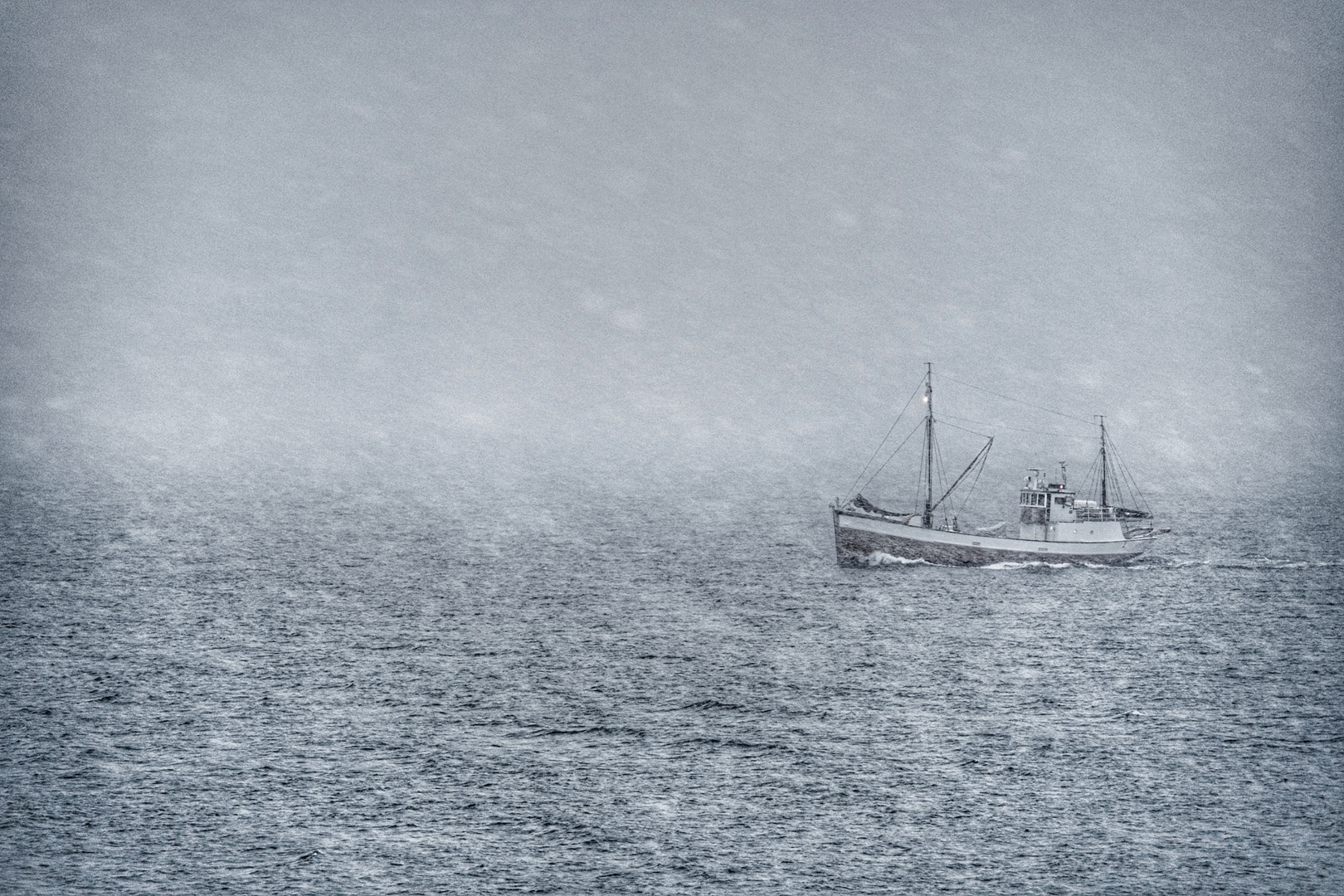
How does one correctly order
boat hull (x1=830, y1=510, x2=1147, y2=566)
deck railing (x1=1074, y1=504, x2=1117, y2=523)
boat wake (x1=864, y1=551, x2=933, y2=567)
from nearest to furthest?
1. boat hull (x1=830, y1=510, x2=1147, y2=566)
2. boat wake (x1=864, y1=551, x2=933, y2=567)
3. deck railing (x1=1074, y1=504, x2=1117, y2=523)

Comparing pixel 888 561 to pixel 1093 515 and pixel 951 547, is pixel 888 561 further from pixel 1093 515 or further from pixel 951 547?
pixel 1093 515

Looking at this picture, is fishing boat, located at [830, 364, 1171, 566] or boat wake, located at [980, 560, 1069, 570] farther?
boat wake, located at [980, 560, 1069, 570]

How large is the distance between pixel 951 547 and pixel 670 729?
53356mm

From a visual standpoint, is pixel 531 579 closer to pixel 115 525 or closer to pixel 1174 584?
pixel 1174 584

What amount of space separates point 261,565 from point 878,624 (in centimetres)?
5965

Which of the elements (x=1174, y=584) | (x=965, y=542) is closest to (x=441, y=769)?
(x=965, y=542)

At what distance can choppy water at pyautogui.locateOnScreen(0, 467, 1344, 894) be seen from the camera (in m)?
42.4

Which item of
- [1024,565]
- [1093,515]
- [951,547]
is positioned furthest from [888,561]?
[1093,515]

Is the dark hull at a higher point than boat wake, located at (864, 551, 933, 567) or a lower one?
higher

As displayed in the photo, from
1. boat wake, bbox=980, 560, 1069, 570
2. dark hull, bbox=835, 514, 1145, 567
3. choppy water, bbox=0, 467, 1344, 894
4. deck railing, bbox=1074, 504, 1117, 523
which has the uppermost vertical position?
deck railing, bbox=1074, 504, 1117, 523

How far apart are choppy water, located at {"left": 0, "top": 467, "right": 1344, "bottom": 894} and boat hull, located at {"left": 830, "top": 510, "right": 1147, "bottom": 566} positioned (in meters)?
2.08

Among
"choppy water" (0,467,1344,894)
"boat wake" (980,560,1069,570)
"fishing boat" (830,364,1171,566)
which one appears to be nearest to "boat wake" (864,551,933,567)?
"fishing boat" (830,364,1171,566)

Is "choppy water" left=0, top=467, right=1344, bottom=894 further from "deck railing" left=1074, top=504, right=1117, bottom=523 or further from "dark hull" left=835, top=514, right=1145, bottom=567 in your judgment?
"deck railing" left=1074, top=504, right=1117, bottom=523

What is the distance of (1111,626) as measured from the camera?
80812mm
